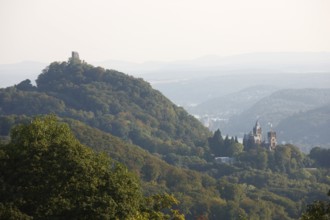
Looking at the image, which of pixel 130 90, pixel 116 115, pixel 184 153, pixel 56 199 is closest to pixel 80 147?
pixel 56 199

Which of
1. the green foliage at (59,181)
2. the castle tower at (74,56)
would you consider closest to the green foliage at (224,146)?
the castle tower at (74,56)

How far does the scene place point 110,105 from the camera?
4988 inches

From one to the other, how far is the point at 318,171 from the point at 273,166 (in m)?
6.10

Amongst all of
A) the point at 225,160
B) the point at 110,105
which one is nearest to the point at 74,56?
the point at 110,105

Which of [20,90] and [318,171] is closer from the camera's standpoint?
[318,171]

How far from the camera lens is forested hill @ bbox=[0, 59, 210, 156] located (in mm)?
113812

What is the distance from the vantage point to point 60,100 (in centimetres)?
12325

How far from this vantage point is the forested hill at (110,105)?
373ft

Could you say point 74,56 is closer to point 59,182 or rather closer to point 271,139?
point 271,139

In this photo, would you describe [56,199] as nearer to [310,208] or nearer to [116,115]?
[310,208]

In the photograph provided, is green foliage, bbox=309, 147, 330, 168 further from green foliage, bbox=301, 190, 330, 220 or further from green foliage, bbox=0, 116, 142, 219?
green foliage, bbox=301, 190, 330, 220

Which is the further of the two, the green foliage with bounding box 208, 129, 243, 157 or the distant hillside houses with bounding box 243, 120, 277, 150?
the green foliage with bounding box 208, 129, 243, 157

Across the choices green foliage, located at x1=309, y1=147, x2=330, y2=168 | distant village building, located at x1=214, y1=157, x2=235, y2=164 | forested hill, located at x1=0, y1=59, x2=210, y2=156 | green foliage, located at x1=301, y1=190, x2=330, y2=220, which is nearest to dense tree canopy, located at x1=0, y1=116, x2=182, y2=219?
green foliage, located at x1=301, y1=190, x2=330, y2=220

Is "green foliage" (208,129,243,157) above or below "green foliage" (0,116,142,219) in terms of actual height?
below
